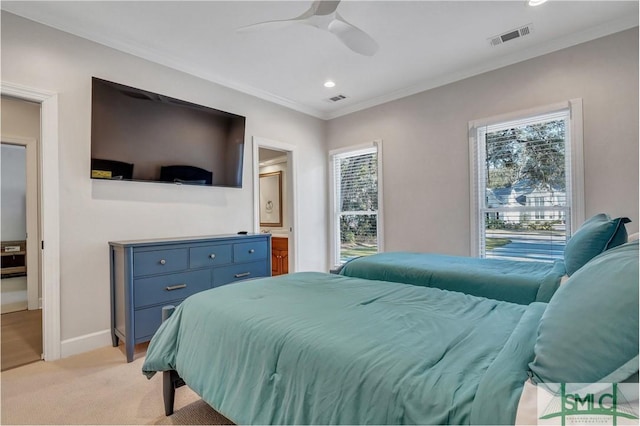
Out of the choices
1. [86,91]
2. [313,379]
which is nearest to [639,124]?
[313,379]

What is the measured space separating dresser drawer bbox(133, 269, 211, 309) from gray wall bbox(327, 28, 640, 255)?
2.53 metres

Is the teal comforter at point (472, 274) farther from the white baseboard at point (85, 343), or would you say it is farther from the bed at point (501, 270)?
the white baseboard at point (85, 343)

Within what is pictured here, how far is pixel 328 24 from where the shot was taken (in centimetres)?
225

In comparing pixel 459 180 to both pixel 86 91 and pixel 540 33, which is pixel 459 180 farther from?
pixel 86 91

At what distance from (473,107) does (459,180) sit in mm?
853

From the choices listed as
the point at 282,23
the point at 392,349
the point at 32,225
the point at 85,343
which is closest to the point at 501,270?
the point at 392,349

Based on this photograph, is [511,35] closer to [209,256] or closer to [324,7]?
[324,7]

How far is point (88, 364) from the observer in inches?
99.2

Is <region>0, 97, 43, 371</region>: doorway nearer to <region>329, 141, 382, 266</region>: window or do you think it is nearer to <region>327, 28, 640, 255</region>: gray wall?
<region>329, 141, 382, 266</region>: window

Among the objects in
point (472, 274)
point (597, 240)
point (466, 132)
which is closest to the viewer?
point (597, 240)

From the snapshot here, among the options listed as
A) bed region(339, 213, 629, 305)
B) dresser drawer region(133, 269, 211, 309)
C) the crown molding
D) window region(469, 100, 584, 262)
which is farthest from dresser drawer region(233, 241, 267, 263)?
the crown molding

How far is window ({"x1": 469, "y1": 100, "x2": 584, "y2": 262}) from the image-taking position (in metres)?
3.04

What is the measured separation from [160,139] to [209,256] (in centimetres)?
129

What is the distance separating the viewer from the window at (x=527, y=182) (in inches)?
120
